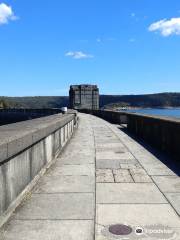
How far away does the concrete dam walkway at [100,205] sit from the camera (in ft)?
17.7

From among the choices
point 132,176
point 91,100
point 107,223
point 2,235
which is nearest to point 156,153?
point 132,176

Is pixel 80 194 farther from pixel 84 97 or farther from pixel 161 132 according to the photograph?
pixel 84 97

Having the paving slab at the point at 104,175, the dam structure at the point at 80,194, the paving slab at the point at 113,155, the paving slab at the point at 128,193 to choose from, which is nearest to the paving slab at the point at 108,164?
the dam structure at the point at 80,194

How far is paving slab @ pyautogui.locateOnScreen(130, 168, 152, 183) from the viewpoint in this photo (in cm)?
899

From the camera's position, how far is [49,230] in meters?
5.46

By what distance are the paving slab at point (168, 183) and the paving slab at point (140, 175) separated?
0.17 metres

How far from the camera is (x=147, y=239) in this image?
5105 millimetres

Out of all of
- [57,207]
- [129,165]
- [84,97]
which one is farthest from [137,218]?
[84,97]

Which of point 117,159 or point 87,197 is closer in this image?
point 87,197

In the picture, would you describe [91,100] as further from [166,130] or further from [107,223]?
[107,223]

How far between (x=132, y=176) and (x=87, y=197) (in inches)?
93.1

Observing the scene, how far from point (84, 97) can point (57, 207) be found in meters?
119

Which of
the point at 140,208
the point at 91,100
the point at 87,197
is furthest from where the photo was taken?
the point at 91,100

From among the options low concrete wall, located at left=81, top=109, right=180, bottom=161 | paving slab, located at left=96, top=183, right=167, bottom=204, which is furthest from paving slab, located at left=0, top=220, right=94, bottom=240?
low concrete wall, located at left=81, top=109, right=180, bottom=161
